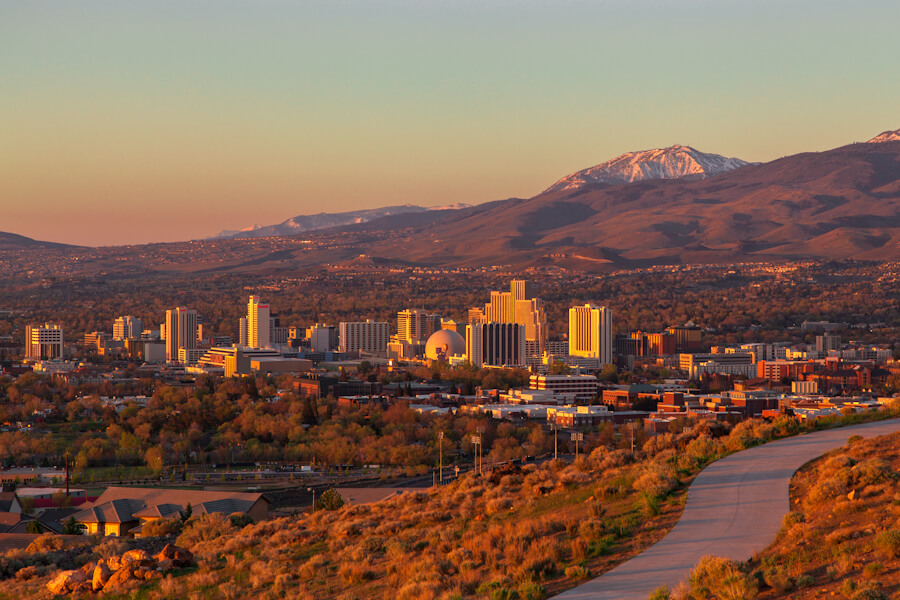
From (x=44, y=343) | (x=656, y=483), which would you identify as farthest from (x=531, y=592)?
(x=44, y=343)

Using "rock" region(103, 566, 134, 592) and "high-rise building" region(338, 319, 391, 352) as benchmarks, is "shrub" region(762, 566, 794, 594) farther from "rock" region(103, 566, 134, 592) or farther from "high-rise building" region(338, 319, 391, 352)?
"high-rise building" region(338, 319, 391, 352)

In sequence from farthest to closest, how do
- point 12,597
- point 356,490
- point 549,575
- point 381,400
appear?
point 381,400
point 356,490
point 12,597
point 549,575

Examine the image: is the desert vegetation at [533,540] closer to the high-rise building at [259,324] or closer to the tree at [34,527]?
the tree at [34,527]

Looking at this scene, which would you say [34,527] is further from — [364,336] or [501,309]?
[501,309]

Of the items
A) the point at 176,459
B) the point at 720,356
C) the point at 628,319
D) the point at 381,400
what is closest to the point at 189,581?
the point at 176,459

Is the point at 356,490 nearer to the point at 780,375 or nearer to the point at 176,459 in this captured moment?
the point at 176,459

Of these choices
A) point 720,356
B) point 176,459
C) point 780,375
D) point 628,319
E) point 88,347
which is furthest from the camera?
point 628,319

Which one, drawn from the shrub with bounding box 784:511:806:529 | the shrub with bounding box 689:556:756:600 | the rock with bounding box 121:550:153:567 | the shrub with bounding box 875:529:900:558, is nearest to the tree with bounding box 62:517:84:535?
the rock with bounding box 121:550:153:567

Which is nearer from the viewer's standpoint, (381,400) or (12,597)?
(12,597)
